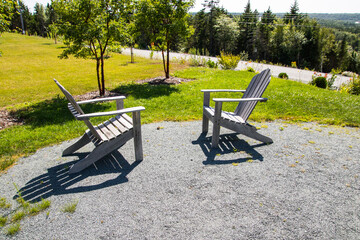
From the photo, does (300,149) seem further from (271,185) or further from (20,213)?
(20,213)

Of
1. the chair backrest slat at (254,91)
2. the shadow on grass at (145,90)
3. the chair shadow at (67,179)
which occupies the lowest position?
the chair shadow at (67,179)

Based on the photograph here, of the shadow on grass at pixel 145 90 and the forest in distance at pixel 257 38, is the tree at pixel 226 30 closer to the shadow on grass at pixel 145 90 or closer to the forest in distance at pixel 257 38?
the forest in distance at pixel 257 38

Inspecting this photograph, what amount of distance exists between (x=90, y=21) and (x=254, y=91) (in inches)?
209

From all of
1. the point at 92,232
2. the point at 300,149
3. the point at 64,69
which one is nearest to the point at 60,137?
the point at 92,232

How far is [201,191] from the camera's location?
9.31 ft

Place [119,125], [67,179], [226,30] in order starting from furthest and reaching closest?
[226,30]
[119,125]
[67,179]

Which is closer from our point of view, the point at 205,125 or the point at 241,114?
the point at 241,114

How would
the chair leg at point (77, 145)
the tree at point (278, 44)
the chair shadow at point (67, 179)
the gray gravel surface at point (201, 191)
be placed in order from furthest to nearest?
the tree at point (278, 44)
the chair leg at point (77, 145)
the chair shadow at point (67, 179)
the gray gravel surface at point (201, 191)

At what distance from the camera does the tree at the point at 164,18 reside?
862cm

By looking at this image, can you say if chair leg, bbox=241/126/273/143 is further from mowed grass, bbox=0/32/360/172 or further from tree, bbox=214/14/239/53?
tree, bbox=214/14/239/53

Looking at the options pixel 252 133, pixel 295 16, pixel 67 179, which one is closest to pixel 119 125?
pixel 67 179

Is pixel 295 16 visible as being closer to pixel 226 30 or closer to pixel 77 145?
pixel 226 30

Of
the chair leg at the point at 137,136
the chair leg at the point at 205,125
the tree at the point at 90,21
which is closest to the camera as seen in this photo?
the chair leg at the point at 137,136

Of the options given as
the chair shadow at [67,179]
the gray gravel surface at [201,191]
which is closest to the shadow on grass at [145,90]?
the gray gravel surface at [201,191]
